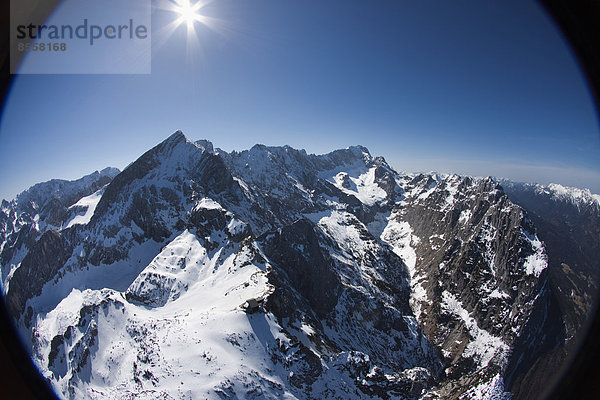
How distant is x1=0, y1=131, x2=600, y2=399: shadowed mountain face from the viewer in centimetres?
2984

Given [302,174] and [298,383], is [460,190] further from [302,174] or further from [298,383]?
[298,383]

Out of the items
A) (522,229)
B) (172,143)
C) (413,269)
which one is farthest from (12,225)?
(522,229)

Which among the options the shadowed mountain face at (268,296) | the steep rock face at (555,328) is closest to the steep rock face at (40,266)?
the shadowed mountain face at (268,296)

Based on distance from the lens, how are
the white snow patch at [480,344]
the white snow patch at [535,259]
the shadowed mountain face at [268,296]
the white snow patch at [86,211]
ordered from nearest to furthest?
the shadowed mountain face at [268,296], the white snow patch at [480,344], the white snow patch at [535,259], the white snow patch at [86,211]

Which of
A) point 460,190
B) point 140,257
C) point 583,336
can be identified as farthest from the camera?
point 460,190

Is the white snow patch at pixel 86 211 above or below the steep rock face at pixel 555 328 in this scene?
above

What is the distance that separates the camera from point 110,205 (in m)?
81.1

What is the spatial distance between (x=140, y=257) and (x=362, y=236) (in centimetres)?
7552

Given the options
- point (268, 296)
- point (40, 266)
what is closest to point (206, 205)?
point (268, 296)

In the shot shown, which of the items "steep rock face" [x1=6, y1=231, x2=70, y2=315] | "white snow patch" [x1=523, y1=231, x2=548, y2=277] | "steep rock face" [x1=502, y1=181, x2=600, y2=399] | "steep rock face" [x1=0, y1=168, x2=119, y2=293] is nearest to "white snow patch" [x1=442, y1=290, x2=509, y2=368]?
"steep rock face" [x1=502, y1=181, x2=600, y2=399]

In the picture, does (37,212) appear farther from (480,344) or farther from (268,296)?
(480,344)

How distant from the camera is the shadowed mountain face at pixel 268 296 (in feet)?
97.9

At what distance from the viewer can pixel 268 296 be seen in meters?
37.3

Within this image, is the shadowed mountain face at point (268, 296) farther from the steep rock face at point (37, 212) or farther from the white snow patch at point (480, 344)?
the steep rock face at point (37, 212)
